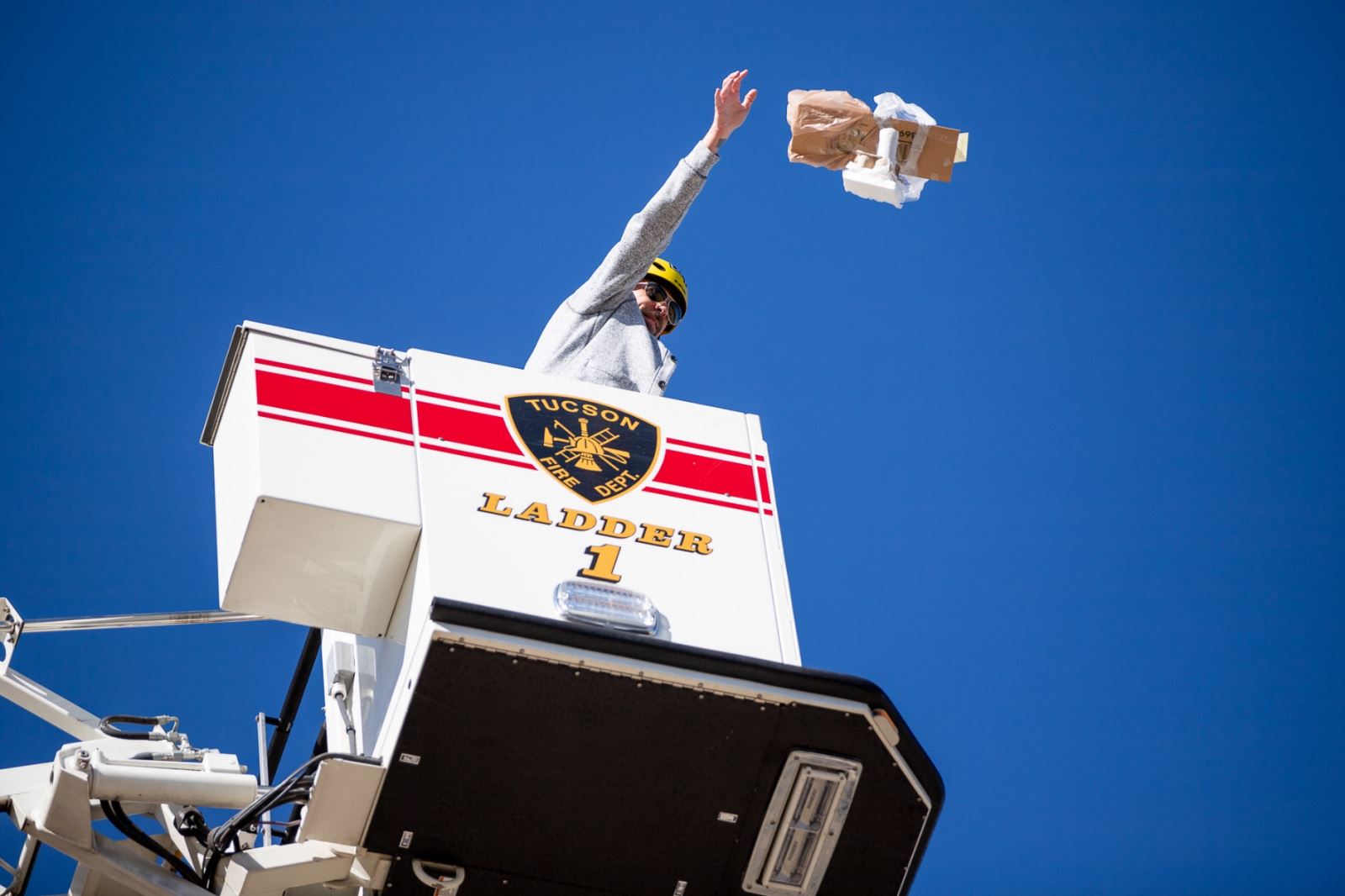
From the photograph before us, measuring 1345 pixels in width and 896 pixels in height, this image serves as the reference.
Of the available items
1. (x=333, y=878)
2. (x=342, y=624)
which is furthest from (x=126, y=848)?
(x=342, y=624)

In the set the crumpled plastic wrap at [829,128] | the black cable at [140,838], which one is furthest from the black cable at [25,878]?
the crumpled plastic wrap at [829,128]

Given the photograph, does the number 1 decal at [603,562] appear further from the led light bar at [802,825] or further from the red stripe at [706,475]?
the led light bar at [802,825]

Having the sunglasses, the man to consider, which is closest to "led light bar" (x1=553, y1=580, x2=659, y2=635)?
the man

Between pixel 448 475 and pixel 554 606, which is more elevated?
pixel 448 475

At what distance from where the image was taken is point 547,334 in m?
6.21

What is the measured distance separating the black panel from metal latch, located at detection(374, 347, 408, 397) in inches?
41.4

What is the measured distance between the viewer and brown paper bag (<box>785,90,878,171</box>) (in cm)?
564

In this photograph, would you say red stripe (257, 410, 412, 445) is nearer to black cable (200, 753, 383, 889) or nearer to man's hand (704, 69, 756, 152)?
black cable (200, 753, 383, 889)

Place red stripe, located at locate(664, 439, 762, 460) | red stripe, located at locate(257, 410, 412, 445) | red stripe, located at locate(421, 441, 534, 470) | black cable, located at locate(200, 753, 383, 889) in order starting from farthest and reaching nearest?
red stripe, located at locate(664, 439, 762, 460) → red stripe, located at locate(421, 441, 534, 470) → red stripe, located at locate(257, 410, 412, 445) → black cable, located at locate(200, 753, 383, 889)

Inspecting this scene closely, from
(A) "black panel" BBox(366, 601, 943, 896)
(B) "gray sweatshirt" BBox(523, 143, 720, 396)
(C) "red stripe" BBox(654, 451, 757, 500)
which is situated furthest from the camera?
(B) "gray sweatshirt" BBox(523, 143, 720, 396)

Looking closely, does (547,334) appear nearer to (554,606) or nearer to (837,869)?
(554,606)

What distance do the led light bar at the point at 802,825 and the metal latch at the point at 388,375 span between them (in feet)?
5.45

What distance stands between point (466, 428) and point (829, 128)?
168 cm

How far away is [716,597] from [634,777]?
2.20 ft
